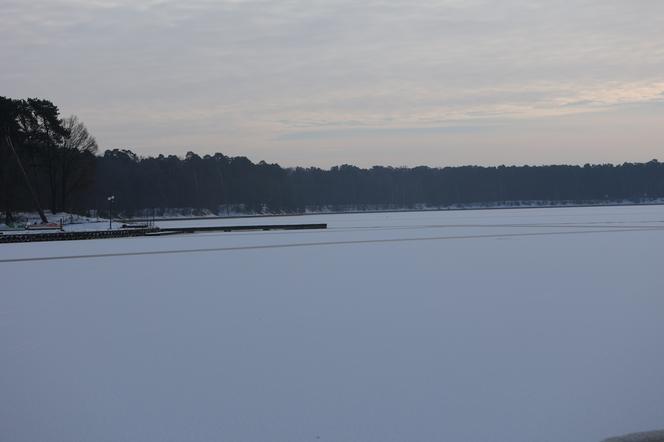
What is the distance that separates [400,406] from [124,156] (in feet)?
559

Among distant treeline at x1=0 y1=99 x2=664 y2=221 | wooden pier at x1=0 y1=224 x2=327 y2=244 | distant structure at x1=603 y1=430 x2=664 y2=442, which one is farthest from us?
distant treeline at x1=0 y1=99 x2=664 y2=221

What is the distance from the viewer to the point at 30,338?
13.8 metres

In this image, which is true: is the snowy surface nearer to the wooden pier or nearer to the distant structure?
the distant structure

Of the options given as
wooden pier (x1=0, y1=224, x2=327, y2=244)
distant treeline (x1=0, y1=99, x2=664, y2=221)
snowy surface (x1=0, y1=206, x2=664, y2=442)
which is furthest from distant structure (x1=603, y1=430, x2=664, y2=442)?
distant treeline (x1=0, y1=99, x2=664, y2=221)

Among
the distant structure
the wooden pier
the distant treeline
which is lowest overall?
the wooden pier

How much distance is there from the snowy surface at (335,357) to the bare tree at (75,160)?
5353 cm

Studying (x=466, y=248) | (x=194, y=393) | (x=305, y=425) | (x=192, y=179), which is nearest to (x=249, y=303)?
(x=194, y=393)

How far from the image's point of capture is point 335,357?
39.4 feet

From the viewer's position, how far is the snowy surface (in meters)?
8.87

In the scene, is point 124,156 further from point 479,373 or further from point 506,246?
point 479,373

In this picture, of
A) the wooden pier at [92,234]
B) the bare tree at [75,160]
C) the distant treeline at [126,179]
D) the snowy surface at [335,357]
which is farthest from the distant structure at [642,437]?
the bare tree at [75,160]

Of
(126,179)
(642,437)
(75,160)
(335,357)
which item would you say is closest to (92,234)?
(75,160)

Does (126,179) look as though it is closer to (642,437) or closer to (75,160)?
(75,160)

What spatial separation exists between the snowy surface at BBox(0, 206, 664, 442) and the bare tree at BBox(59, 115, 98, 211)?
176 feet
